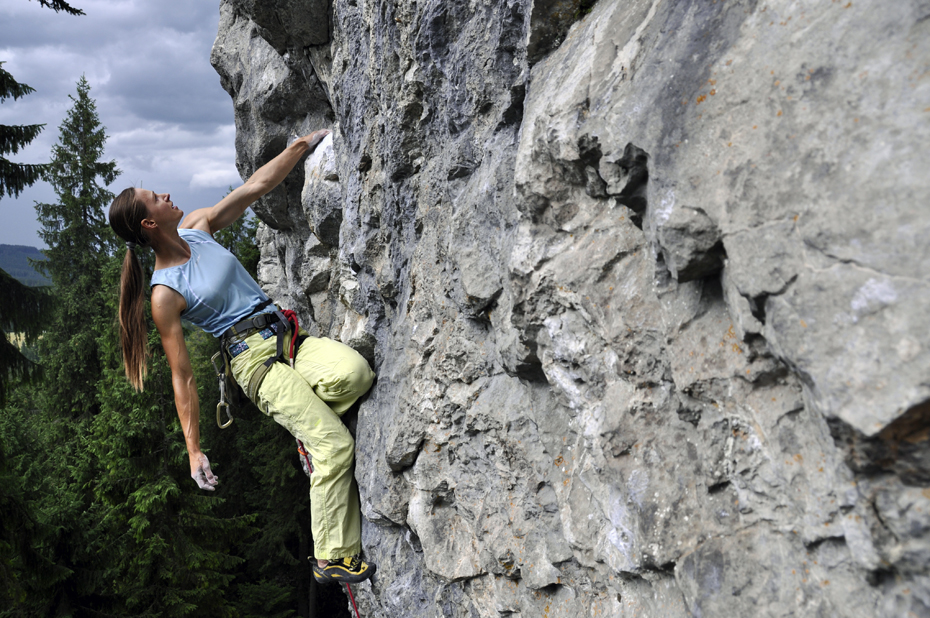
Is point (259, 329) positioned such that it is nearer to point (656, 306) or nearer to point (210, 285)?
point (210, 285)

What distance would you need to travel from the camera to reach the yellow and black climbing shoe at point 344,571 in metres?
4.20

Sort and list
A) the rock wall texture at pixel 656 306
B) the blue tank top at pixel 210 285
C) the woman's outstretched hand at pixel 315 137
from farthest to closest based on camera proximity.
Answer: the woman's outstretched hand at pixel 315 137
the blue tank top at pixel 210 285
the rock wall texture at pixel 656 306

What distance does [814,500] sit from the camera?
1433 mm

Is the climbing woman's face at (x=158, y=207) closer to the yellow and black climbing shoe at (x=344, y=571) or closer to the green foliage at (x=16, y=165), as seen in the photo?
the yellow and black climbing shoe at (x=344, y=571)

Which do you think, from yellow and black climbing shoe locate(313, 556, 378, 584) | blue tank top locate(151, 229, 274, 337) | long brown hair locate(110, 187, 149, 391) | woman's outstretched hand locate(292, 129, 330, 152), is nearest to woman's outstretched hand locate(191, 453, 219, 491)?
long brown hair locate(110, 187, 149, 391)

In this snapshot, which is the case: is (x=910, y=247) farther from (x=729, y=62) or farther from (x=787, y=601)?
(x=787, y=601)

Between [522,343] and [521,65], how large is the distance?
1352 mm

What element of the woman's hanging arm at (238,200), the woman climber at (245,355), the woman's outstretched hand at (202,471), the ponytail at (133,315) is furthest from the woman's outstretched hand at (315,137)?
the woman's outstretched hand at (202,471)

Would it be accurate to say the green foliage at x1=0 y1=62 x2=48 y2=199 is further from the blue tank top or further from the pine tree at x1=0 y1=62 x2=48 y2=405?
the blue tank top

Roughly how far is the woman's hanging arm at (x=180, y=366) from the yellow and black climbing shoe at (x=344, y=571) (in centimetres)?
107

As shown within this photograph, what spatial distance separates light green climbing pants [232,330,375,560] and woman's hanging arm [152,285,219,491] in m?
0.38

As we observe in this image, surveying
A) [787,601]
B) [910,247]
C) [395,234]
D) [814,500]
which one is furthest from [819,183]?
[395,234]

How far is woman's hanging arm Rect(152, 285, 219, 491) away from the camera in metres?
3.89

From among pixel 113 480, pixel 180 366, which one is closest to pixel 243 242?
pixel 113 480
